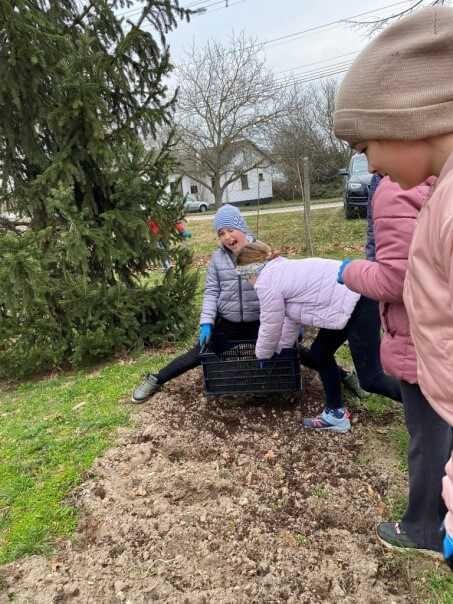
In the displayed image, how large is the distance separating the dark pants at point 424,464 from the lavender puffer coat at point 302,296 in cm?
85

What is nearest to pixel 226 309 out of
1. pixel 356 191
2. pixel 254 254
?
pixel 254 254

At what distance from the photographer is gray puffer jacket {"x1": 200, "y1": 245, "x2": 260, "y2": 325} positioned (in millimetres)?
3684

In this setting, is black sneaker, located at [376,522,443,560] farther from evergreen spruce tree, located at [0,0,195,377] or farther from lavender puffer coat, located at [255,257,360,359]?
evergreen spruce tree, located at [0,0,195,377]

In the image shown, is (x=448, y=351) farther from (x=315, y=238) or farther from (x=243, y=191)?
(x=243, y=191)

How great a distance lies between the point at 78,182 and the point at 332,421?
129 inches

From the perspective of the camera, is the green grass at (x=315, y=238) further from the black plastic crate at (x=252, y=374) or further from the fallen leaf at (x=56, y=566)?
the fallen leaf at (x=56, y=566)

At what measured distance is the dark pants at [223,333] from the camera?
374 centimetres

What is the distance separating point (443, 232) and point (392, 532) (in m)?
1.75

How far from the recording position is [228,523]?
7.93 ft

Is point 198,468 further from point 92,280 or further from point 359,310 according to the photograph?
point 92,280

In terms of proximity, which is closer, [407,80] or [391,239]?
[407,80]

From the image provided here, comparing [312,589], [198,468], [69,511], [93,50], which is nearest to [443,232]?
[312,589]

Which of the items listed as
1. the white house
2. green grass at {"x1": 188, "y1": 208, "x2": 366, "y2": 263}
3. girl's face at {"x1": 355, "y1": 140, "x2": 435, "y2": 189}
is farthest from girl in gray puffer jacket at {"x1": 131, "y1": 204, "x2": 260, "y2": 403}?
the white house

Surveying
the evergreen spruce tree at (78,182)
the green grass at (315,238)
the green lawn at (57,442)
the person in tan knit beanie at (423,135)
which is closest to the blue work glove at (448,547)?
the person in tan knit beanie at (423,135)
